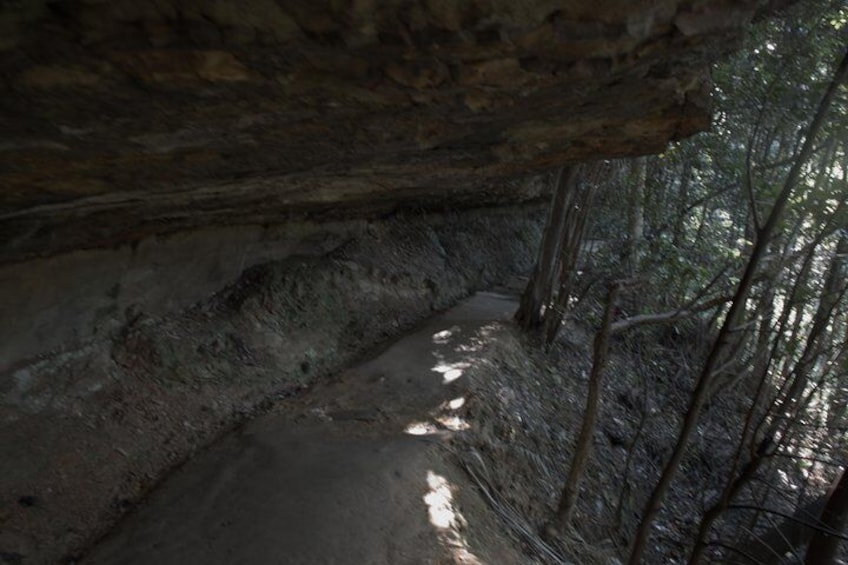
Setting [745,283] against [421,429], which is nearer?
[745,283]

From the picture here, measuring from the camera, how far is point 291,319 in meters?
8.45

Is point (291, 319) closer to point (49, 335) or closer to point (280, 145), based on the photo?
point (49, 335)

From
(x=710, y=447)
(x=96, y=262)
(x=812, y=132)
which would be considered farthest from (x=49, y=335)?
(x=710, y=447)

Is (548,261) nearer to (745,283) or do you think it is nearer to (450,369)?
(450,369)

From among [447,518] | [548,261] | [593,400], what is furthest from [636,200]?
[447,518]

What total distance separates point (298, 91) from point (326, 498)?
3.24 metres

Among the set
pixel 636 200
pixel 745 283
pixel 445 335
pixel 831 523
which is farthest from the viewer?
pixel 636 200

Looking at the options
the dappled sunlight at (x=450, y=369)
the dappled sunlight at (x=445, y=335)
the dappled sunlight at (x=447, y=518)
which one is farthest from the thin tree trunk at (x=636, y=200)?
the dappled sunlight at (x=447, y=518)

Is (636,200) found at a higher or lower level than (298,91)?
lower

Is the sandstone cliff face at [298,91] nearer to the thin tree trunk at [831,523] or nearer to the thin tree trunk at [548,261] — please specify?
the thin tree trunk at [548,261]

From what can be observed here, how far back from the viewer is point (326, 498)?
532 centimetres

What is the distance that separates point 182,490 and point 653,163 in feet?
32.1

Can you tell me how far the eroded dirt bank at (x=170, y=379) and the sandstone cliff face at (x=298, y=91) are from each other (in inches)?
50.9

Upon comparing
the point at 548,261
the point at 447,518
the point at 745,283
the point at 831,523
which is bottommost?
the point at 447,518
